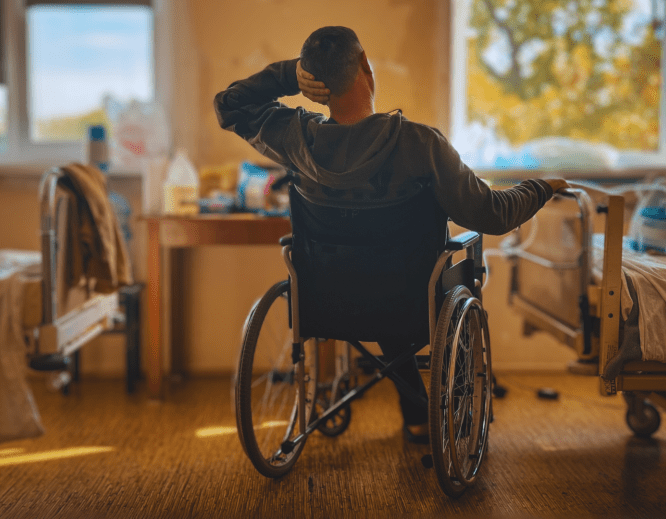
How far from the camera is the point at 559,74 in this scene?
289cm

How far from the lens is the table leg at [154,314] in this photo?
7.72 ft

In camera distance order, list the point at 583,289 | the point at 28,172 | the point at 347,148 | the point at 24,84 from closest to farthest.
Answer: the point at 347,148 < the point at 583,289 < the point at 28,172 < the point at 24,84

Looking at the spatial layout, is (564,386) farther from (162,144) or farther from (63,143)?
(63,143)

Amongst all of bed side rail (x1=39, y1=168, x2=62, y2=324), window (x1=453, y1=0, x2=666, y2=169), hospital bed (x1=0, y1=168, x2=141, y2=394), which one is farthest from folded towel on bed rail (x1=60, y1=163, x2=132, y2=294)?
window (x1=453, y1=0, x2=666, y2=169)

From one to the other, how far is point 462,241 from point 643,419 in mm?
1000

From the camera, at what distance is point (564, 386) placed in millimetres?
2584

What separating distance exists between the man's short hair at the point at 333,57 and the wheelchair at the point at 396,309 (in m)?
0.26

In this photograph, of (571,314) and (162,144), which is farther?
(162,144)

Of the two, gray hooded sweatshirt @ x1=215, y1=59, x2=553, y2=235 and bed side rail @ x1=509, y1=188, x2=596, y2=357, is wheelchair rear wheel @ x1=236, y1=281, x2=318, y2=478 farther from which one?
bed side rail @ x1=509, y1=188, x2=596, y2=357

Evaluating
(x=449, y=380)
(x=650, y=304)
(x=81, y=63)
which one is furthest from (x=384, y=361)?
(x=81, y=63)

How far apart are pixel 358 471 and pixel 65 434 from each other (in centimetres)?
95

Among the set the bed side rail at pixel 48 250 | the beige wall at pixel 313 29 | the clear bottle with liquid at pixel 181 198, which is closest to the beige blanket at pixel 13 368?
the bed side rail at pixel 48 250

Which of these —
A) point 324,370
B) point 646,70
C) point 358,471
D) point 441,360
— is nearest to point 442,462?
point 441,360

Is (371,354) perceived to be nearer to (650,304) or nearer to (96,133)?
(650,304)
